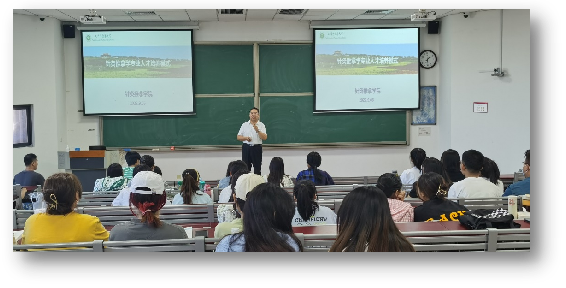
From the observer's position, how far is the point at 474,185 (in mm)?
4555

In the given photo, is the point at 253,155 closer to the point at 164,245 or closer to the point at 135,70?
the point at 135,70

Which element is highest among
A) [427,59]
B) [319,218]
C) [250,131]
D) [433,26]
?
[433,26]

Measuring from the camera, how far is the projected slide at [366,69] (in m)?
9.01

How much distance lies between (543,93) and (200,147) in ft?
26.7

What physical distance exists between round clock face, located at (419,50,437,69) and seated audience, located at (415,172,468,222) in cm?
579

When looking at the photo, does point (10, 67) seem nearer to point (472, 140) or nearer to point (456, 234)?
point (456, 234)

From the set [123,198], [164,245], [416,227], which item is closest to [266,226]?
[164,245]

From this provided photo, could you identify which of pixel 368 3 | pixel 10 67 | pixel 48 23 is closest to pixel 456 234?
pixel 368 3

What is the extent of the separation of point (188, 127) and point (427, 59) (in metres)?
3.95

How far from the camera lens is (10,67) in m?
1.09

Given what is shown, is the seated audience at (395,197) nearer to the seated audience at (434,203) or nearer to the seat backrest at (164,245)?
the seated audience at (434,203)

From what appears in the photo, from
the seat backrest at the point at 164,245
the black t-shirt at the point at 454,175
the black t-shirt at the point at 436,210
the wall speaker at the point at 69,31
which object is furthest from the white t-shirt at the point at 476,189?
the wall speaker at the point at 69,31

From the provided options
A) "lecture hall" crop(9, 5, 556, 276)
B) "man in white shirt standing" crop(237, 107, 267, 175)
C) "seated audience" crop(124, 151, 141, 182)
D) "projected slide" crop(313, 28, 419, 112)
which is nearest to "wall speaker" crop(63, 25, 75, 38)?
"lecture hall" crop(9, 5, 556, 276)

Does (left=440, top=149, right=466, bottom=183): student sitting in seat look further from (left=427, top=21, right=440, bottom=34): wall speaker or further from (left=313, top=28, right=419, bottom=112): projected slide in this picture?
(left=427, top=21, right=440, bottom=34): wall speaker
